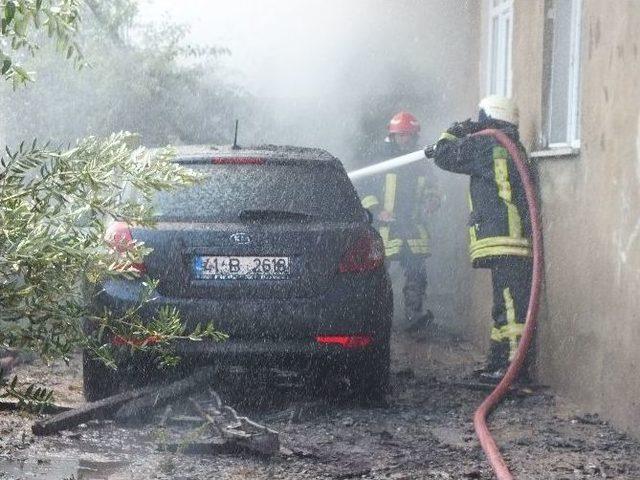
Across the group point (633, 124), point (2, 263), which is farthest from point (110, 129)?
point (2, 263)

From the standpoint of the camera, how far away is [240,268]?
21.6 ft

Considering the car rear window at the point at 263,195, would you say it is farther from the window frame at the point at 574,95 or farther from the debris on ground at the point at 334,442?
the window frame at the point at 574,95

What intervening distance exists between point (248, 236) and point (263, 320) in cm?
48

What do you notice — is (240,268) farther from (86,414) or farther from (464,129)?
(464,129)

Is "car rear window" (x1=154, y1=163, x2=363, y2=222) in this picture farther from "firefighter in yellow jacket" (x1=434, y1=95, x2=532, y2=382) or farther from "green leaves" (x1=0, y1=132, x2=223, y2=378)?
"green leaves" (x1=0, y1=132, x2=223, y2=378)

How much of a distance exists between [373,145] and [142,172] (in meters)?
10.9

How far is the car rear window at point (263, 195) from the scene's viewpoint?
22.2ft

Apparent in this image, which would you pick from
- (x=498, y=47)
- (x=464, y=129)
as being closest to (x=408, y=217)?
(x=498, y=47)

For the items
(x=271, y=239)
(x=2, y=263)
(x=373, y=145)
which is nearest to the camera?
(x=2, y=263)

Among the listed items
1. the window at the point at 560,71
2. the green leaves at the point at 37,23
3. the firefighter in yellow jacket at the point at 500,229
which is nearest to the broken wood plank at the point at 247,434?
the green leaves at the point at 37,23

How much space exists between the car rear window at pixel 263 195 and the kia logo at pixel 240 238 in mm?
158

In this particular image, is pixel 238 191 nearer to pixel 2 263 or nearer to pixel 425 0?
pixel 2 263

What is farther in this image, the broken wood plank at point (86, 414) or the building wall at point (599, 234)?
the building wall at point (599, 234)

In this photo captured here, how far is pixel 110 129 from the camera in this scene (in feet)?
46.6
